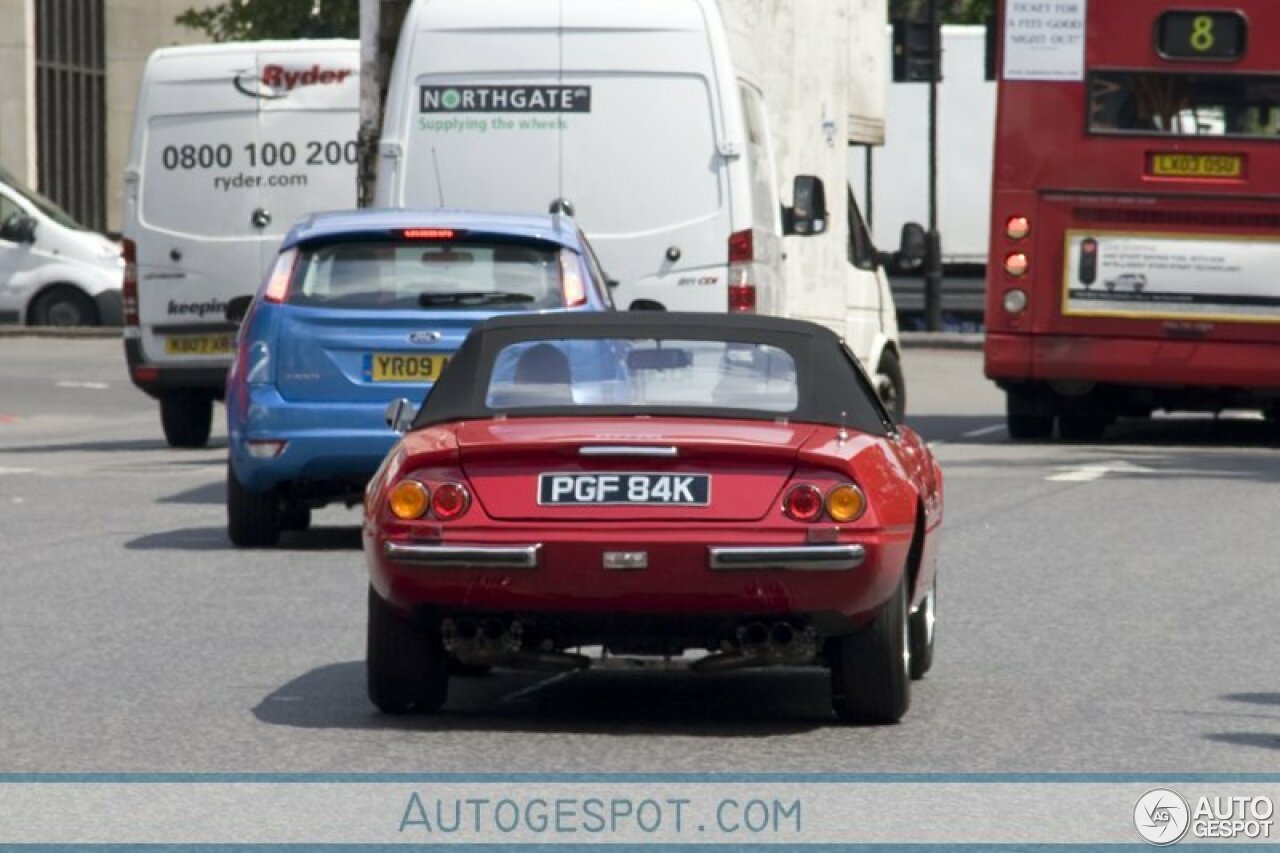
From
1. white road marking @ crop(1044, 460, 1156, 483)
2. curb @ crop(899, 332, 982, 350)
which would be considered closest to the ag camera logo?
white road marking @ crop(1044, 460, 1156, 483)

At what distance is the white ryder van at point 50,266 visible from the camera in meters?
37.8

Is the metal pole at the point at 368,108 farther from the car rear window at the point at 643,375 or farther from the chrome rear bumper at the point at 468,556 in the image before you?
the chrome rear bumper at the point at 468,556

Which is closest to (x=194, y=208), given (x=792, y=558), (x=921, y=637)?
(x=921, y=637)

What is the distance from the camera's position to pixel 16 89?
51.0m

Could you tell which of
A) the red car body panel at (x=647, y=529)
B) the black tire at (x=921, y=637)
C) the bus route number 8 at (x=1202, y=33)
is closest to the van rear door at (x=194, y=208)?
the bus route number 8 at (x=1202, y=33)

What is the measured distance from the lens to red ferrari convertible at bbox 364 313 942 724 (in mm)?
8648

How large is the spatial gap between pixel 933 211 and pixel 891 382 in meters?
18.2

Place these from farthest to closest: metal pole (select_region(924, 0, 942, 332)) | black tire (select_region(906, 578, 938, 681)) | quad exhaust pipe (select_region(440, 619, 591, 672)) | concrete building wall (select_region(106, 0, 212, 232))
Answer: concrete building wall (select_region(106, 0, 212, 232)) → metal pole (select_region(924, 0, 942, 332)) → black tire (select_region(906, 578, 938, 681)) → quad exhaust pipe (select_region(440, 619, 591, 672))

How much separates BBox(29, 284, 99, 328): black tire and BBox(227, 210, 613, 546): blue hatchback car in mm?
25102

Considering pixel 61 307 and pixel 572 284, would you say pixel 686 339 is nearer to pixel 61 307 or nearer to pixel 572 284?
pixel 572 284

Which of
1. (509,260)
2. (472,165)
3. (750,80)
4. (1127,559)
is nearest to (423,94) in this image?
(472,165)

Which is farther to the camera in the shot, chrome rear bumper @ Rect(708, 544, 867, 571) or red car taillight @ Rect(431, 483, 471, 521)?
red car taillight @ Rect(431, 483, 471, 521)

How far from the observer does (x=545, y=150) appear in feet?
60.4

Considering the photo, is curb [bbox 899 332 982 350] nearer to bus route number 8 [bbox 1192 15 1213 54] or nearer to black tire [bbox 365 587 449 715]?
bus route number 8 [bbox 1192 15 1213 54]
